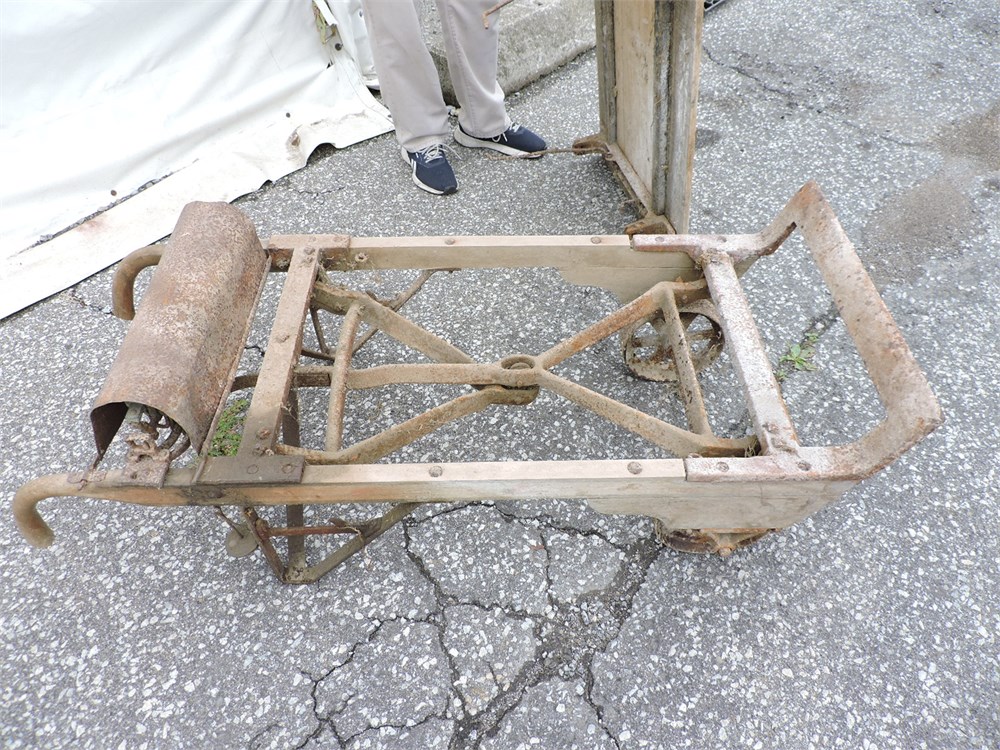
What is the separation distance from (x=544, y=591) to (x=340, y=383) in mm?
881

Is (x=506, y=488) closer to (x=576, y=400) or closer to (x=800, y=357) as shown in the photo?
(x=576, y=400)

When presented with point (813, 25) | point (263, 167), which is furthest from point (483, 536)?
point (813, 25)

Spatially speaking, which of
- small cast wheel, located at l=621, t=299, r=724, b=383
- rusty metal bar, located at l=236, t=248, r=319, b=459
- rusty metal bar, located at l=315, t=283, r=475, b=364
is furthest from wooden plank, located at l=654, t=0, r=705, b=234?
rusty metal bar, located at l=236, t=248, r=319, b=459

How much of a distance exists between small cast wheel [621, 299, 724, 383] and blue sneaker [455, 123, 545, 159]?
1.58 metres

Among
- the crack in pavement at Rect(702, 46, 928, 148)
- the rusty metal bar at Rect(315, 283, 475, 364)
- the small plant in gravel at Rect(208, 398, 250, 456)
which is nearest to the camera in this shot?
the rusty metal bar at Rect(315, 283, 475, 364)

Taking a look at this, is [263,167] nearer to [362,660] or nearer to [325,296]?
[325,296]

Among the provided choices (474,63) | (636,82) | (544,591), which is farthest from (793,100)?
(544,591)

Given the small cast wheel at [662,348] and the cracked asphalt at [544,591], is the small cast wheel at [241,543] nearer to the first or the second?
the cracked asphalt at [544,591]

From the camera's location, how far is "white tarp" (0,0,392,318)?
9.90 ft

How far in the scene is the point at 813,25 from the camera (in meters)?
4.51

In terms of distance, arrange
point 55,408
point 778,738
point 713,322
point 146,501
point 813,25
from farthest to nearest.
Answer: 1. point 813,25
2. point 55,408
3. point 713,322
4. point 778,738
5. point 146,501

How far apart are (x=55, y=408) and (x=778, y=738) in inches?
108

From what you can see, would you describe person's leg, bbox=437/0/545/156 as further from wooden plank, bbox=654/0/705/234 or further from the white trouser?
wooden plank, bbox=654/0/705/234

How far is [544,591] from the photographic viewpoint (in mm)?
1965
